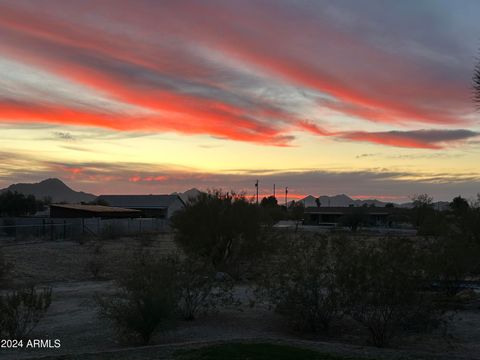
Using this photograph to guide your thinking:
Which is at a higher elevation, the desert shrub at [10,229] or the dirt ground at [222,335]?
the desert shrub at [10,229]

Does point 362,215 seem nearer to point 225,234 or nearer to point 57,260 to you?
point 57,260

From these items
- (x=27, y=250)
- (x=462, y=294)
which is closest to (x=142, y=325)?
(x=462, y=294)

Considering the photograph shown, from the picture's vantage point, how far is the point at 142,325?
10.5 meters

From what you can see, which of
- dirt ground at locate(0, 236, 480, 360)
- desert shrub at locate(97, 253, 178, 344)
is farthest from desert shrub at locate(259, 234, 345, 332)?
desert shrub at locate(97, 253, 178, 344)

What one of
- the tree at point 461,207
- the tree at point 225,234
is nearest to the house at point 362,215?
the tree at point 461,207

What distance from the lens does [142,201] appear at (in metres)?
101

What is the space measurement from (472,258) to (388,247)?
6.47m

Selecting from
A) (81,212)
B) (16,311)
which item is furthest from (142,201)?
(16,311)

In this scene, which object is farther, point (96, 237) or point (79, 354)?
point (96, 237)

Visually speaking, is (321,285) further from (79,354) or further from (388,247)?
(79,354)

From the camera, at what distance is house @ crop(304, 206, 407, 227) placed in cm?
8212

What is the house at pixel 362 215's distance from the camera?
8212cm

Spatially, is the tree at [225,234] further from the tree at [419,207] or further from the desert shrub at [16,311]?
the tree at [419,207]

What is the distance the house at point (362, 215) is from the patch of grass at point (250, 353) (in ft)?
230
